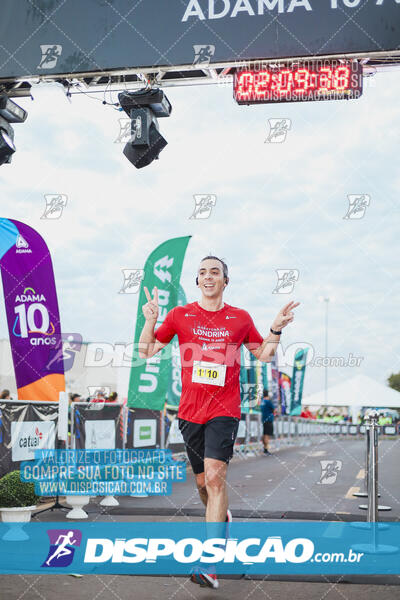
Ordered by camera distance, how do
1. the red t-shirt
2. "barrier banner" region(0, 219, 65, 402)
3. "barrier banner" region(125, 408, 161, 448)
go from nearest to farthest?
1. the red t-shirt
2. "barrier banner" region(0, 219, 65, 402)
3. "barrier banner" region(125, 408, 161, 448)

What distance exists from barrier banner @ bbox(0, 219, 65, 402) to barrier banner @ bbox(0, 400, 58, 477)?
1649mm

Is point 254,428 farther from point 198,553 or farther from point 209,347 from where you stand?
point 209,347

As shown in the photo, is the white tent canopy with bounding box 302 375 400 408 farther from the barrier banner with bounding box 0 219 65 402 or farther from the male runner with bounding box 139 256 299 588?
the barrier banner with bounding box 0 219 65 402

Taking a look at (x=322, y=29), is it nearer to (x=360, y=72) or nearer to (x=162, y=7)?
(x=360, y=72)

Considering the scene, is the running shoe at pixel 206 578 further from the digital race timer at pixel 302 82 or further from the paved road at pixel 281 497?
the digital race timer at pixel 302 82

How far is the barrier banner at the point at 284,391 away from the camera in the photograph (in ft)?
105

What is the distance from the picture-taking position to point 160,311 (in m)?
12.2

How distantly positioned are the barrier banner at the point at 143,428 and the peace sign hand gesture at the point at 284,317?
21.7 ft

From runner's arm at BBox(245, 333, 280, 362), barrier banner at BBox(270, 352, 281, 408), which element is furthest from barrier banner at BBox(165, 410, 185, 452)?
barrier banner at BBox(270, 352, 281, 408)

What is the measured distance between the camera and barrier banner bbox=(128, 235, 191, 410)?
458 inches

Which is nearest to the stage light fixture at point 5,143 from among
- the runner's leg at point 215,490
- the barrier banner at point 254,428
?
the runner's leg at point 215,490

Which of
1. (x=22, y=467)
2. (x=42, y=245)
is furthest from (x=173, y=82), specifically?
(x=22, y=467)

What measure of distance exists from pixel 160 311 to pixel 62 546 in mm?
7060

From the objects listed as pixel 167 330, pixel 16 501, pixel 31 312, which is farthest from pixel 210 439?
pixel 31 312
